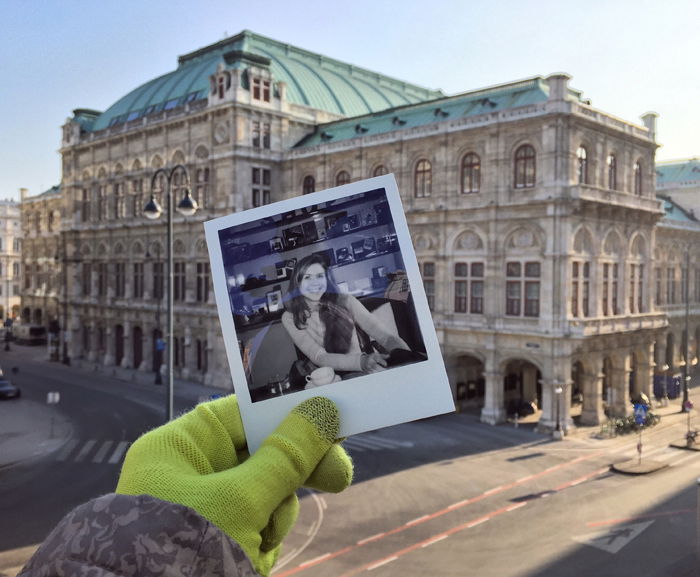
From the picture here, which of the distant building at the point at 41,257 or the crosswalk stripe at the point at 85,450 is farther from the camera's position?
the distant building at the point at 41,257

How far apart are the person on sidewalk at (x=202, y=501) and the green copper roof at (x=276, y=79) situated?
47.4 meters

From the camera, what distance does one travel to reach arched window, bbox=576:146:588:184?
124ft

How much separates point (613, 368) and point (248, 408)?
40219 millimetres

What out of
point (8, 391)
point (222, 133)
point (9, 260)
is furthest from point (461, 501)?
A: point (9, 260)

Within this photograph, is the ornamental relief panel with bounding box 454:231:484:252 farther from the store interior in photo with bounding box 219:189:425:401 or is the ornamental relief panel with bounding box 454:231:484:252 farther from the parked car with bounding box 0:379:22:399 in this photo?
the store interior in photo with bounding box 219:189:425:401

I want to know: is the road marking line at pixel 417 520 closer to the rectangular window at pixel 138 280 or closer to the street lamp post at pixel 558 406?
the street lamp post at pixel 558 406

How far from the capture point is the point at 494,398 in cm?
3834

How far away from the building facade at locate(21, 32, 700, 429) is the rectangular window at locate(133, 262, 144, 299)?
0.18m

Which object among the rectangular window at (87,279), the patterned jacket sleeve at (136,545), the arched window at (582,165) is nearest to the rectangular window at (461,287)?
the arched window at (582,165)

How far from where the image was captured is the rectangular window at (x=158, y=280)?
54.3m

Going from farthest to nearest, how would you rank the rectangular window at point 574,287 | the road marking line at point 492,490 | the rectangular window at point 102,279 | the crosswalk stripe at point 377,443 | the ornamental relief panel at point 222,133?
the rectangular window at point 102,279 → the ornamental relief panel at point 222,133 → the rectangular window at point 574,287 → the crosswalk stripe at point 377,443 → the road marking line at point 492,490

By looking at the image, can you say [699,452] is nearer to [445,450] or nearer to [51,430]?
[445,450]

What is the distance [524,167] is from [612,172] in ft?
24.0

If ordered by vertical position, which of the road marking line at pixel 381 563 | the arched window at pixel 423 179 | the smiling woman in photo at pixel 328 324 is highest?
the arched window at pixel 423 179
